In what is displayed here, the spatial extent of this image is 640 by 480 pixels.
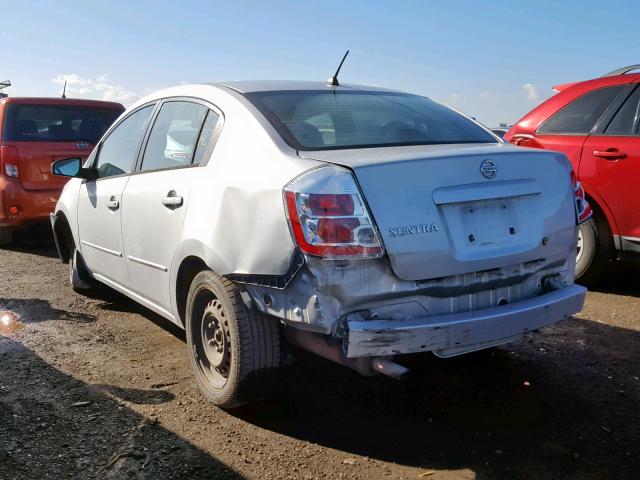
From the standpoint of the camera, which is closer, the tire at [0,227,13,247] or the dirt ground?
the dirt ground

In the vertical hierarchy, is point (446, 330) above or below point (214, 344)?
above

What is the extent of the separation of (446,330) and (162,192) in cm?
190

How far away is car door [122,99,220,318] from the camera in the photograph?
3590 mm

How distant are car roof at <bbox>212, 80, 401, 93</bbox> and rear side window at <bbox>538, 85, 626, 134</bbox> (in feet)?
7.82

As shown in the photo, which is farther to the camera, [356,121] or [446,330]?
[356,121]

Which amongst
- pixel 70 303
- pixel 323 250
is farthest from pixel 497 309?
pixel 70 303

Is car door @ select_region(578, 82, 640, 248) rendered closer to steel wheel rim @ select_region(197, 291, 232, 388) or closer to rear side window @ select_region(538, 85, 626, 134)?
rear side window @ select_region(538, 85, 626, 134)

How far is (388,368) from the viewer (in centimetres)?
278

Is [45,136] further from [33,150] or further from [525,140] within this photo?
[525,140]

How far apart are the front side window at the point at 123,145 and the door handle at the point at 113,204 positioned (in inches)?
7.9

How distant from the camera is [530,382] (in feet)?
12.3

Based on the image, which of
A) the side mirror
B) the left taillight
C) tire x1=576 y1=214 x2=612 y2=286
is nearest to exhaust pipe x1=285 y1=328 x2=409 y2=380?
the left taillight

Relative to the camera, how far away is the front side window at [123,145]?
4.42 m

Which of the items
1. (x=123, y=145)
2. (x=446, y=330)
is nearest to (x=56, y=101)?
(x=123, y=145)
